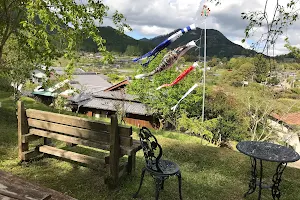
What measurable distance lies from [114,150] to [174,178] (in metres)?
1.29

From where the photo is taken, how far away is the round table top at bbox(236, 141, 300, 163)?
309 centimetres

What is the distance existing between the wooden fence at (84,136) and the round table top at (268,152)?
149 cm

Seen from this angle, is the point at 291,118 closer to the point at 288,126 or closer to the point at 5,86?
the point at 288,126

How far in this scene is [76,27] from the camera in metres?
4.29

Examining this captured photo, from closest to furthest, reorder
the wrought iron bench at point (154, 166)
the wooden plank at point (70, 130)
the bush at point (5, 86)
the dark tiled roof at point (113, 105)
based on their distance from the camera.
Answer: the wrought iron bench at point (154, 166) → the wooden plank at point (70, 130) → the bush at point (5, 86) → the dark tiled roof at point (113, 105)

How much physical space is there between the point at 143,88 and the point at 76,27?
578 inches

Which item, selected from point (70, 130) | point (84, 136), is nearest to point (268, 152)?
point (84, 136)

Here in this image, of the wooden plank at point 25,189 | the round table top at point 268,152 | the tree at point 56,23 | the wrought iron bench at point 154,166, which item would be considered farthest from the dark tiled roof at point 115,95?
the wooden plank at point 25,189

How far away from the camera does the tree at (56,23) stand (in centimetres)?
369

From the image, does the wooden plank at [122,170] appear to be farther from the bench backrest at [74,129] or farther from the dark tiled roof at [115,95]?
the dark tiled roof at [115,95]

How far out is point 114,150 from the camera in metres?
3.18

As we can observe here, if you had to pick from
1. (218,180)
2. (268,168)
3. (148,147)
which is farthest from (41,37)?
(268,168)

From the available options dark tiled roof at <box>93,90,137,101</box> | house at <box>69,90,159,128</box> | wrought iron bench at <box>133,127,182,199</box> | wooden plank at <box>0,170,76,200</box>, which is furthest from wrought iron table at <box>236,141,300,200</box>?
dark tiled roof at <box>93,90,137,101</box>

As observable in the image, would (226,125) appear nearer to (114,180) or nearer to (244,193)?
(244,193)
